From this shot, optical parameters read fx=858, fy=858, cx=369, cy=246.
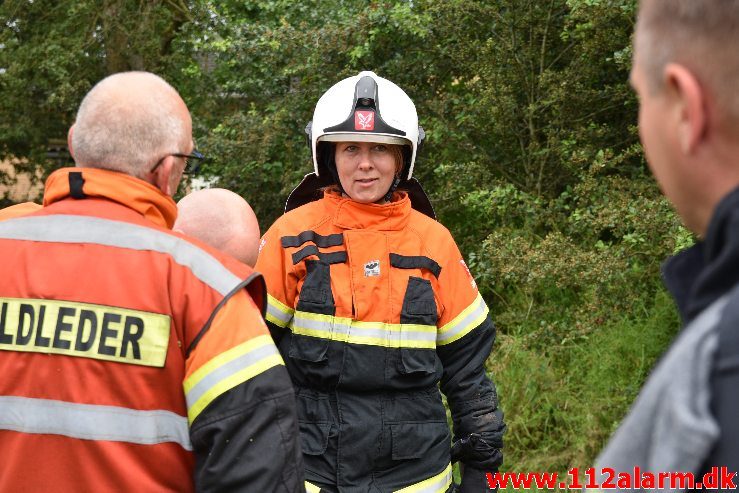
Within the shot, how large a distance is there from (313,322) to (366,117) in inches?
33.4

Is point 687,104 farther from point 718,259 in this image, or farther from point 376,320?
point 376,320

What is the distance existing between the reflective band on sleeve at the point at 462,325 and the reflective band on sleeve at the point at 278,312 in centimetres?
58

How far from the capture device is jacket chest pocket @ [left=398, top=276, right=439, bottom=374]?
3.10 metres

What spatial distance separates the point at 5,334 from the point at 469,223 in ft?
18.5

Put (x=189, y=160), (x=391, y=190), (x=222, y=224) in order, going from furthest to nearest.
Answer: (x=391, y=190) < (x=222, y=224) < (x=189, y=160)

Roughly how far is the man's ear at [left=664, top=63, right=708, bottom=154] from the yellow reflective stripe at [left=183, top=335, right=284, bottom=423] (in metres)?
1.23

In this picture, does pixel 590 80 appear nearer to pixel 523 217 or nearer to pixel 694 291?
pixel 523 217

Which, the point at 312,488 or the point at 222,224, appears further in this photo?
the point at 312,488

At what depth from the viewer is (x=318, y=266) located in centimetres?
316

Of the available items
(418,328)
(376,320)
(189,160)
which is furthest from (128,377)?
(418,328)

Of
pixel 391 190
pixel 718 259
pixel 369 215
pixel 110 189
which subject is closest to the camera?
A: pixel 718 259

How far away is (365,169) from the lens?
3.37 m

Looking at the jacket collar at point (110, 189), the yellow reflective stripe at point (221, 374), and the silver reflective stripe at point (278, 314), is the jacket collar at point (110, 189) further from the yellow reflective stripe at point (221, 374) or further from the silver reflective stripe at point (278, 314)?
the silver reflective stripe at point (278, 314)

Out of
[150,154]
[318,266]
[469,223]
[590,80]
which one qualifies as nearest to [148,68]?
[469,223]
